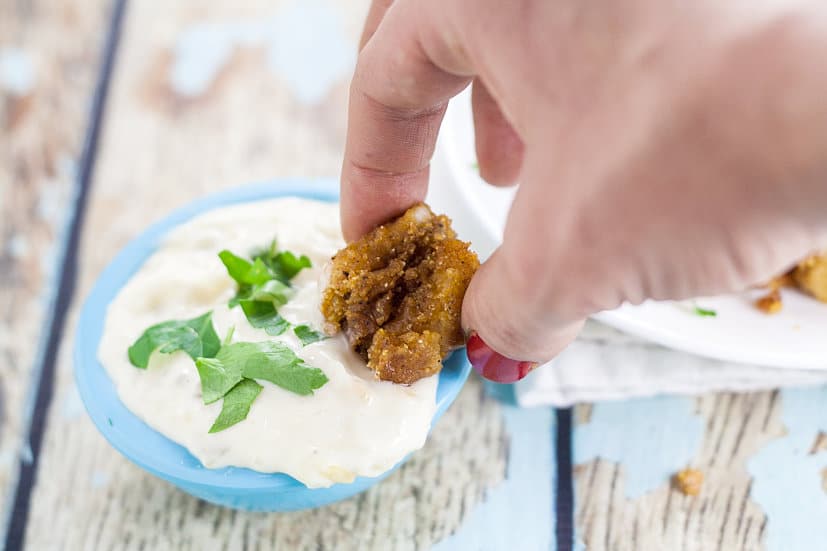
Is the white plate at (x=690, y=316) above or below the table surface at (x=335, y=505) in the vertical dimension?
above

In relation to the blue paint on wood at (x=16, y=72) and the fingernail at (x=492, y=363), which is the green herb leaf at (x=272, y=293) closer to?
the fingernail at (x=492, y=363)

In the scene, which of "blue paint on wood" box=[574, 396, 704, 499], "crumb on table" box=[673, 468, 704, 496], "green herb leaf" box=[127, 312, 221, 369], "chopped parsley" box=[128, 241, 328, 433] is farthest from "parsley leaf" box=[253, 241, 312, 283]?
"crumb on table" box=[673, 468, 704, 496]

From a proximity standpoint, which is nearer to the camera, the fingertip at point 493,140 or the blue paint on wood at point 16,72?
the fingertip at point 493,140

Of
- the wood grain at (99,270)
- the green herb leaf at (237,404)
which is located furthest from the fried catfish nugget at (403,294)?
the wood grain at (99,270)

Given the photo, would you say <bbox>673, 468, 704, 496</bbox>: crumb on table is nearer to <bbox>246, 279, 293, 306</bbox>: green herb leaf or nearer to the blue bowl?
the blue bowl

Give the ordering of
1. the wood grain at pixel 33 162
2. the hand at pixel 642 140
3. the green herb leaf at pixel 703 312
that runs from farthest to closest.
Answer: the wood grain at pixel 33 162 → the green herb leaf at pixel 703 312 → the hand at pixel 642 140

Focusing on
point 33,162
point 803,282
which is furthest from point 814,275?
point 33,162
